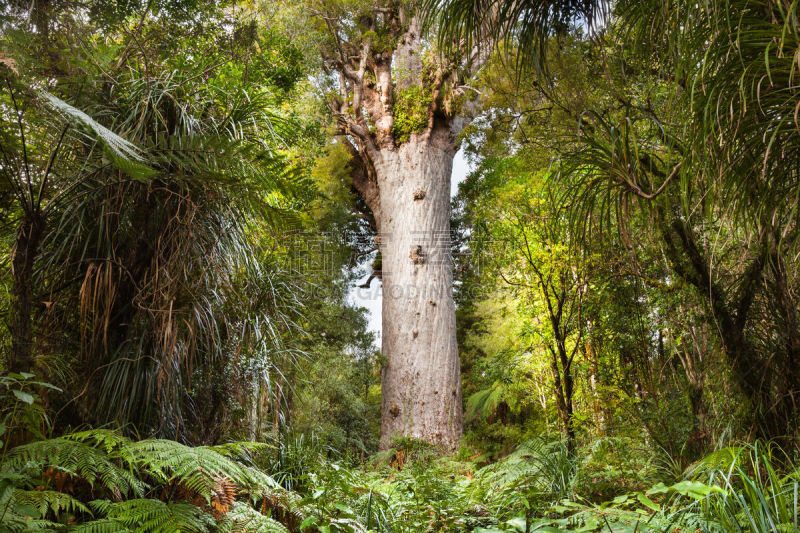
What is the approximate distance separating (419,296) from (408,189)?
4.94 ft

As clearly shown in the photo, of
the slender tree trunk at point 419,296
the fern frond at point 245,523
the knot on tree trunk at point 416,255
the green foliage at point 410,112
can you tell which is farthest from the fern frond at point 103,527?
the green foliage at point 410,112

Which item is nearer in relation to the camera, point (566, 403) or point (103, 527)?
point (103, 527)

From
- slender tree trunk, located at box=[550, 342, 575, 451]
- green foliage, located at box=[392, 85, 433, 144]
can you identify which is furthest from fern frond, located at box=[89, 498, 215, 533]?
green foliage, located at box=[392, 85, 433, 144]

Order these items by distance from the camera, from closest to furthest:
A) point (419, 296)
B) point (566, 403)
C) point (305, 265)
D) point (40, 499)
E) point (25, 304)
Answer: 1. point (40, 499)
2. point (25, 304)
3. point (566, 403)
4. point (305, 265)
5. point (419, 296)

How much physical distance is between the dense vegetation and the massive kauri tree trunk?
1078 millimetres

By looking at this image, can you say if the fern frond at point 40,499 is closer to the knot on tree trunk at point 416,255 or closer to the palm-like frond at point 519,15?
the palm-like frond at point 519,15

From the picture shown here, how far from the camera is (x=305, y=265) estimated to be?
17.5 feet

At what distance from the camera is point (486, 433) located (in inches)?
330

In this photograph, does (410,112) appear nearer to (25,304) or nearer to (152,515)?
(25,304)

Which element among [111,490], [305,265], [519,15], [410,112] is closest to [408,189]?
[410,112]

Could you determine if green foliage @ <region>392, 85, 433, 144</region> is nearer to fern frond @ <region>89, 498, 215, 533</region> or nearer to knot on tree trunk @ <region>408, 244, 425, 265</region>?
knot on tree trunk @ <region>408, 244, 425, 265</region>

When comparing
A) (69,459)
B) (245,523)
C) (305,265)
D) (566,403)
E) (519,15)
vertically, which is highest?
(519,15)

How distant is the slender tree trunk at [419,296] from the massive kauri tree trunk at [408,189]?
0.04ft

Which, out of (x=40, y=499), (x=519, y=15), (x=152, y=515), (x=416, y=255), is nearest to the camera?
(x=40, y=499)
